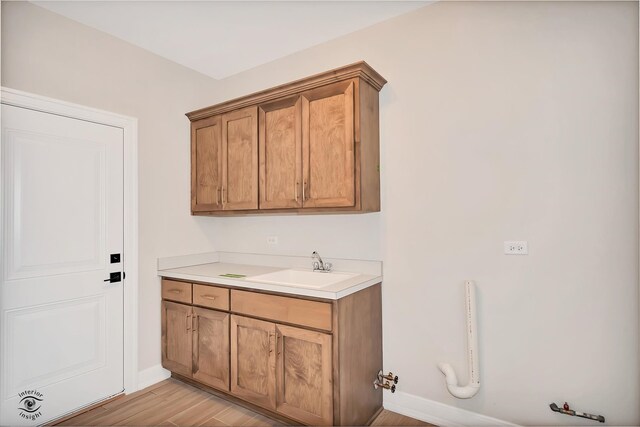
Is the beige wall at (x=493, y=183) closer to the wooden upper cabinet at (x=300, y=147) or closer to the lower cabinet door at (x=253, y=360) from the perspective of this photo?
the wooden upper cabinet at (x=300, y=147)

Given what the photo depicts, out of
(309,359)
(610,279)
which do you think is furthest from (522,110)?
(309,359)

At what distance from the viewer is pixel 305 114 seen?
7.92ft

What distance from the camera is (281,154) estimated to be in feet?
8.38

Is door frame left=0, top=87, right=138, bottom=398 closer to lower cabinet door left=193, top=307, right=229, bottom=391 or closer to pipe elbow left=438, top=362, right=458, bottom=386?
lower cabinet door left=193, top=307, right=229, bottom=391

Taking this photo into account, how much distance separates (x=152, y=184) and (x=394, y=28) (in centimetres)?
223

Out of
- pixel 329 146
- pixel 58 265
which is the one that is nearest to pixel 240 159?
pixel 329 146

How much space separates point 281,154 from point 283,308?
111 centimetres

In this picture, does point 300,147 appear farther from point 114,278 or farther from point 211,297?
point 114,278

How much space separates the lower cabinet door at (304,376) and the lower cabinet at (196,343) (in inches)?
19.2

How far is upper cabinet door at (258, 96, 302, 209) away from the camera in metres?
2.46

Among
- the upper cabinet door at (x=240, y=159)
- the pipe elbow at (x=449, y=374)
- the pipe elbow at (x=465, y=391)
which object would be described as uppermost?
the upper cabinet door at (x=240, y=159)

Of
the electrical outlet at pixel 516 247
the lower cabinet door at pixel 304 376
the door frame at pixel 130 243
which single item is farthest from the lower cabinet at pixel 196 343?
the electrical outlet at pixel 516 247

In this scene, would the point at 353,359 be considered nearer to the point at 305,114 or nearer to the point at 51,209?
the point at 305,114

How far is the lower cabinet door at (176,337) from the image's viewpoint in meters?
2.66
